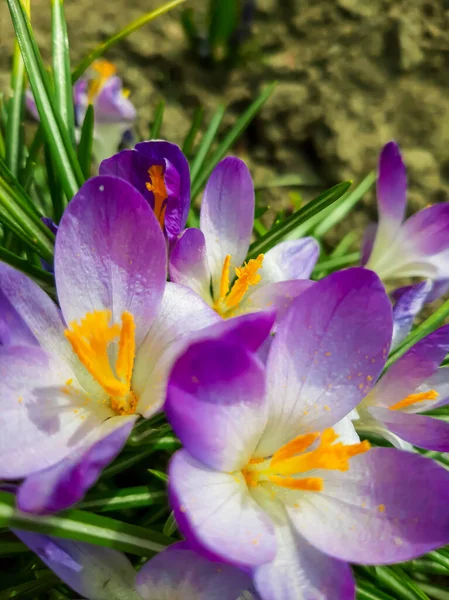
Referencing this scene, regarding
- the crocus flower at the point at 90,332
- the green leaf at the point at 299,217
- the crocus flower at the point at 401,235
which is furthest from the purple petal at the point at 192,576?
the crocus flower at the point at 401,235

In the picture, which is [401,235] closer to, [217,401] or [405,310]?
[405,310]

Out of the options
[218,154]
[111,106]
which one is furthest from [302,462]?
[111,106]

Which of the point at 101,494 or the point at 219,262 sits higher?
the point at 219,262

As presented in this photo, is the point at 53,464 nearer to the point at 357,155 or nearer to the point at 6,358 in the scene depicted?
the point at 6,358

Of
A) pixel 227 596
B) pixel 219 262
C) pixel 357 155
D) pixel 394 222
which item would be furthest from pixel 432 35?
pixel 227 596

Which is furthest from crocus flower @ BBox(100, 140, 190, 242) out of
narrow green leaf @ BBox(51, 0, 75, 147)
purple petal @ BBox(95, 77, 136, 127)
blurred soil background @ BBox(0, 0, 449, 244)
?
blurred soil background @ BBox(0, 0, 449, 244)

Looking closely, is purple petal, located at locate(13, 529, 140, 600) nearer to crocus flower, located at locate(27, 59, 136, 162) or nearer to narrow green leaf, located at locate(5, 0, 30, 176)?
narrow green leaf, located at locate(5, 0, 30, 176)

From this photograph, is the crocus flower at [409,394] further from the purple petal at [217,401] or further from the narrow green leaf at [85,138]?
the narrow green leaf at [85,138]
